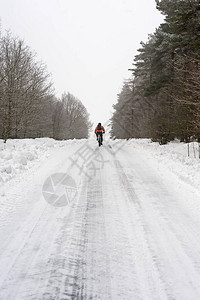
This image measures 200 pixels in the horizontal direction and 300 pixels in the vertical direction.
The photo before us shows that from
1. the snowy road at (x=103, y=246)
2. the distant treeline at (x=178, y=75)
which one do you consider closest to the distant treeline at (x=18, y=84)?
the distant treeline at (x=178, y=75)

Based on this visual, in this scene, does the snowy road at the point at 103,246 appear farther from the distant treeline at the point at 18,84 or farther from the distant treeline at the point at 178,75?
the distant treeline at the point at 18,84

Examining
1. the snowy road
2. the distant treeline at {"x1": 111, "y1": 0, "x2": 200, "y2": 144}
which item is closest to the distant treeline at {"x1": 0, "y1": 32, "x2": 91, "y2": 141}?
the distant treeline at {"x1": 111, "y1": 0, "x2": 200, "y2": 144}

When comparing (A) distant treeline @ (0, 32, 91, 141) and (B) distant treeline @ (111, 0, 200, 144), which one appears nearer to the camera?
(B) distant treeline @ (111, 0, 200, 144)

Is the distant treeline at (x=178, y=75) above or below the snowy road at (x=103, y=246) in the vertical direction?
above

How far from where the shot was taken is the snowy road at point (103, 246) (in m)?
2.44

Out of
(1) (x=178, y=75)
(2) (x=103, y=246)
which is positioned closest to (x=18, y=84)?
(1) (x=178, y=75)

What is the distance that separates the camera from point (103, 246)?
10.8 ft

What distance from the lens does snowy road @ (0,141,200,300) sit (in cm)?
244

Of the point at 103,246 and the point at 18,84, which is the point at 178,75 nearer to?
the point at 18,84

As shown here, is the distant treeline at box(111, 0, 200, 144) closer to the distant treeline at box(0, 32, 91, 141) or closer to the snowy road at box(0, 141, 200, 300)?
the snowy road at box(0, 141, 200, 300)

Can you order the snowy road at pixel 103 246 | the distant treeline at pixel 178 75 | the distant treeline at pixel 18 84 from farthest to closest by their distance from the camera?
the distant treeline at pixel 18 84 < the distant treeline at pixel 178 75 < the snowy road at pixel 103 246

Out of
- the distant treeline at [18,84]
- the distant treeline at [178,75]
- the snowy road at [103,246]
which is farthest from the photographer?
the distant treeline at [18,84]

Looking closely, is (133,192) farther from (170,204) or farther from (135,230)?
(135,230)

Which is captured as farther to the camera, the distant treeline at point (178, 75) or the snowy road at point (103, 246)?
the distant treeline at point (178, 75)
